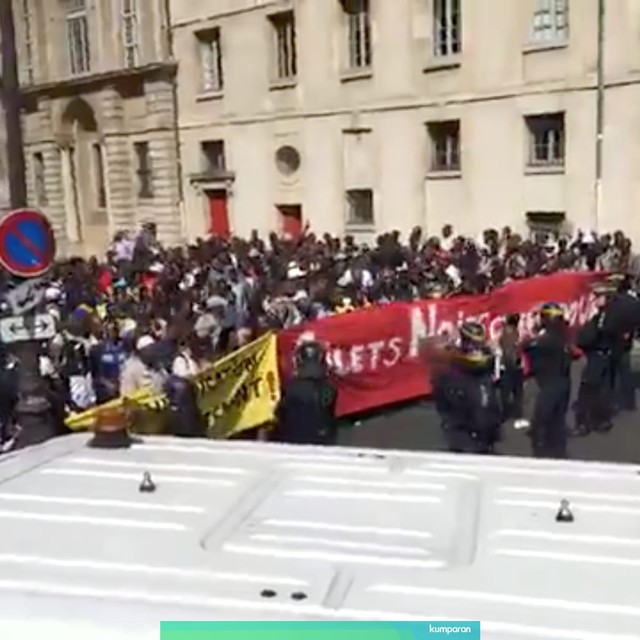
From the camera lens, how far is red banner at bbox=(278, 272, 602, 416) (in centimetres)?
1038

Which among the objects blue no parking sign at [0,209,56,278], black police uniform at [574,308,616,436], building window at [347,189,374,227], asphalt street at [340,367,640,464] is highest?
blue no parking sign at [0,209,56,278]

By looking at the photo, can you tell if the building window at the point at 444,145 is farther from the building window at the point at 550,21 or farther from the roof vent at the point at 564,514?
the roof vent at the point at 564,514

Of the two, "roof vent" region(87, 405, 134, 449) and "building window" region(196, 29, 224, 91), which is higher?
"building window" region(196, 29, 224, 91)

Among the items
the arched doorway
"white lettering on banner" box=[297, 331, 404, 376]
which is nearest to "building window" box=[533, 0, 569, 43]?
"white lettering on banner" box=[297, 331, 404, 376]

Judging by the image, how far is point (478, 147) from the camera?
73.7ft

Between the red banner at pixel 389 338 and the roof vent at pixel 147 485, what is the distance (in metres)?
6.18

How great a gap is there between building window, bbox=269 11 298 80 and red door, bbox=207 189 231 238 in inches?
163

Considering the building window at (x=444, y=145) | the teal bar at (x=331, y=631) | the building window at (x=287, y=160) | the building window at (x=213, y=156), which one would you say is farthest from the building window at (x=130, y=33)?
the teal bar at (x=331, y=631)

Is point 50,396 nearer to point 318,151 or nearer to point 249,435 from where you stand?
point 249,435

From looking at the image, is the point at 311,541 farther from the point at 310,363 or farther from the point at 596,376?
the point at 596,376

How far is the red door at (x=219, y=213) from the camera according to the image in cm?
2933

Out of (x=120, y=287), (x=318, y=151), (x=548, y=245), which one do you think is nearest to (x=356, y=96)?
(x=318, y=151)

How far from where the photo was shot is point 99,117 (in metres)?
33.7

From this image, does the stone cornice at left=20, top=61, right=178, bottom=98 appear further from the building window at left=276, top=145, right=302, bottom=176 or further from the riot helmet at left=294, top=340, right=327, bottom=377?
the riot helmet at left=294, top=340, right=327, bottom=377
